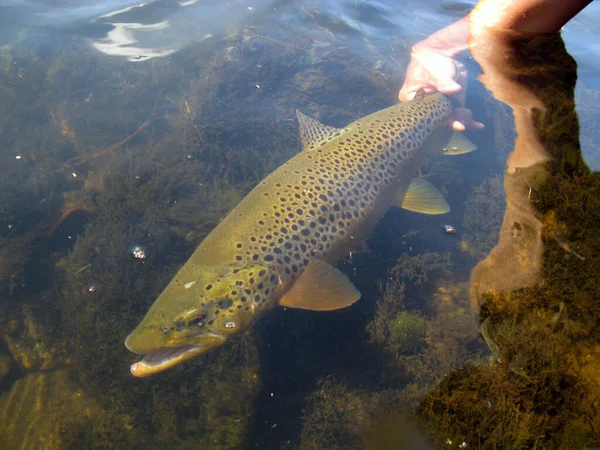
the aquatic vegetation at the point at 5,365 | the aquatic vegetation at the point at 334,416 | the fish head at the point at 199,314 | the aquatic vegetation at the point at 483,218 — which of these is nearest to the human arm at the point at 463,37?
the aquatic vegetation at the point at 483,218

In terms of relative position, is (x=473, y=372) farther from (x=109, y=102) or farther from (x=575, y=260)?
(x=109, y=102)

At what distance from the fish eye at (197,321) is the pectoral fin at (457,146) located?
4.55 m

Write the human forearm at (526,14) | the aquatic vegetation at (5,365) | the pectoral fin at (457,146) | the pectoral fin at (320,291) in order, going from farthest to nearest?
the pectoral fin at (457,146), the human forearm at (526,14), the aquatic vegetation at (5,365), the pectoral fin at (320,291)

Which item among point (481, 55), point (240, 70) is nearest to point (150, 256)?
point (240, 70)

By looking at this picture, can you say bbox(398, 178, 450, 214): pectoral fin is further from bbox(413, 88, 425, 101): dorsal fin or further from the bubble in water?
the bubble in water

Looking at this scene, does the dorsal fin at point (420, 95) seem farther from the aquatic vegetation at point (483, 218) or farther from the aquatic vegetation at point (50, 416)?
the aquatic vegetation at point (50, 416)

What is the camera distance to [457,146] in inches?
231

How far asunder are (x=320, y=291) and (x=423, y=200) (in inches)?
89.8

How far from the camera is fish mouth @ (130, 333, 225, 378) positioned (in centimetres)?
322

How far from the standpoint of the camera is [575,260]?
9.80ft

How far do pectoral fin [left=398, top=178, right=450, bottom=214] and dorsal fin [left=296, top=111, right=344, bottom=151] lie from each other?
1.34 metres

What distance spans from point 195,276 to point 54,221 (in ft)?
10.6

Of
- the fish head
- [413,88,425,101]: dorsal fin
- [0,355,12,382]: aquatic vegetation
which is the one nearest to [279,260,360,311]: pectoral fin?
the fish head

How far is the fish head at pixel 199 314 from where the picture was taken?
3244 millimetres
